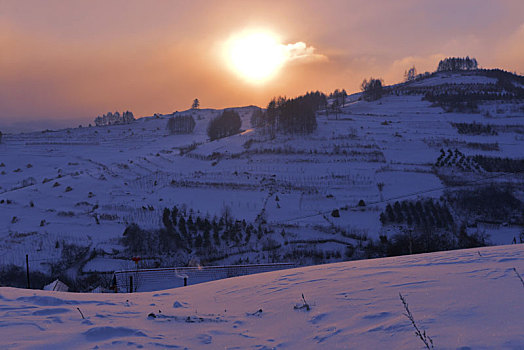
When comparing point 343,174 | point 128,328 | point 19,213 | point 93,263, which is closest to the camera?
point 128,328

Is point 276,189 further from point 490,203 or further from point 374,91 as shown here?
point 374,91

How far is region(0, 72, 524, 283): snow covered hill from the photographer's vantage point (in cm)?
2208

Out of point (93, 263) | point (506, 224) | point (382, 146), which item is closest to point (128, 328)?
point (93, 263)

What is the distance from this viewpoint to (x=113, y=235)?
77.8 ft

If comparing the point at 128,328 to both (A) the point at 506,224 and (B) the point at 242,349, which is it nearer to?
(B) the point at 242,349

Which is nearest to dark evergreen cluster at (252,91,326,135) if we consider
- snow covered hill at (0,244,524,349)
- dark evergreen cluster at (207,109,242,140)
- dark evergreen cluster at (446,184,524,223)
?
dark evergreen cluster at (207,109,242,140)

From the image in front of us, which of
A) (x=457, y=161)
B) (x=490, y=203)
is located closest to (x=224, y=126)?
(x=457, y=161)

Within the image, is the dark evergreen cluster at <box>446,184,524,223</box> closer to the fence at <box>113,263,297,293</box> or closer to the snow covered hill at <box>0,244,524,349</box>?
the fence at <box>113,263,297,293</box>

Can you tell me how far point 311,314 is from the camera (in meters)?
4.77

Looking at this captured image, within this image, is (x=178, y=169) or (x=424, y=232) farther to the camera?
(x=178, y=169)

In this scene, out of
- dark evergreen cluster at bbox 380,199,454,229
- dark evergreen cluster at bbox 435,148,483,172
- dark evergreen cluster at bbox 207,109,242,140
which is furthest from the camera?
dark evergreen cluster at bbox 207,109,242,140

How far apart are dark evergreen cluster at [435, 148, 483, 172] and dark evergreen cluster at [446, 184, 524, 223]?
6.68m

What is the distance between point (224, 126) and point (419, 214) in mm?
57308

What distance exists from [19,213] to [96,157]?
108ft
